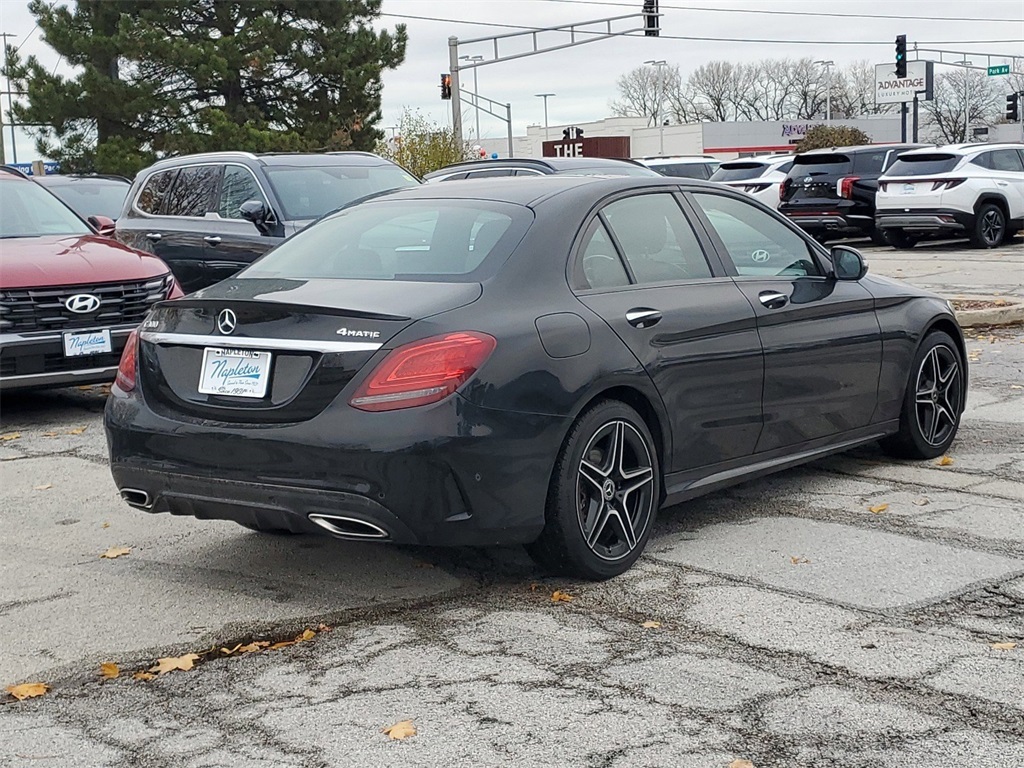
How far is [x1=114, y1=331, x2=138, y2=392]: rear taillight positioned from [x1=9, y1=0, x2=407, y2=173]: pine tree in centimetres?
3430

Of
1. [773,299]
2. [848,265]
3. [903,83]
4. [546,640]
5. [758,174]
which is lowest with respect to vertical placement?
[546,640]

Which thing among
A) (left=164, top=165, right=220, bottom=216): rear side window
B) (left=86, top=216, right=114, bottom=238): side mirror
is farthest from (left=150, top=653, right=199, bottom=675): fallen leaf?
(left=164, top=165, right=220, bottom=216): rear side window

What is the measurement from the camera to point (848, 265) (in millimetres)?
6621

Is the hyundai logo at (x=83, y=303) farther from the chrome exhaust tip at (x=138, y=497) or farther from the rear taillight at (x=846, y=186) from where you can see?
the rear taillight at (x=846, y=186)

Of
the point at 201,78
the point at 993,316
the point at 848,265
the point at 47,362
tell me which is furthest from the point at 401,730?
the point at 201,78

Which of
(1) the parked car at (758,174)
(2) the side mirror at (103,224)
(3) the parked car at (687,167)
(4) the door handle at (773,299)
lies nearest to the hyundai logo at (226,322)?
(4) the door handle at (773,299)

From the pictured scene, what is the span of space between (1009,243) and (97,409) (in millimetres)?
18240

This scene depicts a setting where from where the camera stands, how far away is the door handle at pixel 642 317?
17.7 feet

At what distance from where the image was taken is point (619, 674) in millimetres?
4242

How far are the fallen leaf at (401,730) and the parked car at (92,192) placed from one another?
1387cm

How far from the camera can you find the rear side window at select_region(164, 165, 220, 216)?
12836 mm

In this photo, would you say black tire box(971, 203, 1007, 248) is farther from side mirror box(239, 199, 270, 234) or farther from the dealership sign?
the dealership sign

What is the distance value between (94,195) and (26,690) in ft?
45.6

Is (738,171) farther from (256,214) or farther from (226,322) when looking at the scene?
(226,322)
